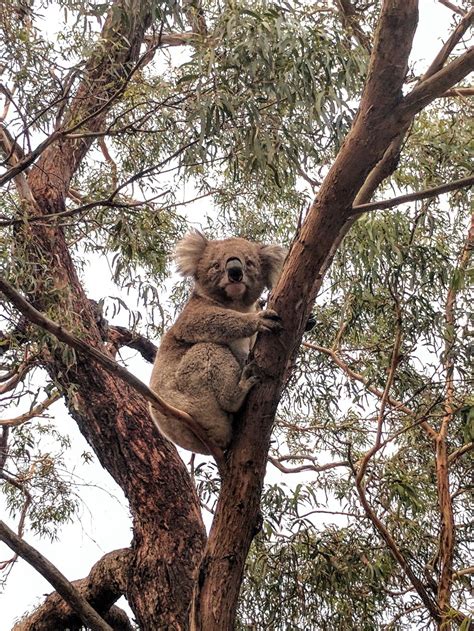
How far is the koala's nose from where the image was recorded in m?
3.52

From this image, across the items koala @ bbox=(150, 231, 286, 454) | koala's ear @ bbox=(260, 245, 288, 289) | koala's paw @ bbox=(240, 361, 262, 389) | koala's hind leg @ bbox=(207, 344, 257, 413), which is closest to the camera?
koala's paw @ bbox=(240, 361, 262, 389)

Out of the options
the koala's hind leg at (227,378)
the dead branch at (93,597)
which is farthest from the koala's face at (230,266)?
the dead branch at (93,597)

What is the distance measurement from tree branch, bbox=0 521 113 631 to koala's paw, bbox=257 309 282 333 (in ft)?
5.13

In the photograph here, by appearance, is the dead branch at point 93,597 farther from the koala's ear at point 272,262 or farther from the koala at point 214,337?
the koala's ear at point 272,262

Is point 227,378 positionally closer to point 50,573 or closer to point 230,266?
point 230,266

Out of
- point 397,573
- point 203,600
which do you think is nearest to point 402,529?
point 397,573

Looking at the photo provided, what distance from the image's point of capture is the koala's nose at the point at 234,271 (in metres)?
3.52

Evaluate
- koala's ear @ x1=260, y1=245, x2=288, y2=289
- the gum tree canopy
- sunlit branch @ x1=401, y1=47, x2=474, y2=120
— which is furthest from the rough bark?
sunlit branch @ x1=401, y1=47, x2=474, y2=120

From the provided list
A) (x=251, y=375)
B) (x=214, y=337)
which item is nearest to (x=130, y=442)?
(x=214, y=337)

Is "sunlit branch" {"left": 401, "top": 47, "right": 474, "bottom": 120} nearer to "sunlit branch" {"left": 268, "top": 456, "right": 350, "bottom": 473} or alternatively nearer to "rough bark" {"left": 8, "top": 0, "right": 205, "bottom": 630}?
"rough bark" {"left": 8, "top": 0, "right": 205, "bottom": 630}

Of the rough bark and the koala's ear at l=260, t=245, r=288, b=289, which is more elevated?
the koala's ear at l=260, t=245, r=288, b=289

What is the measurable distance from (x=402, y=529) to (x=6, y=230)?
2.86 m

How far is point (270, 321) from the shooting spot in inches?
101

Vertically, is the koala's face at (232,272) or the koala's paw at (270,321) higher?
the koala's face at (232,272)
